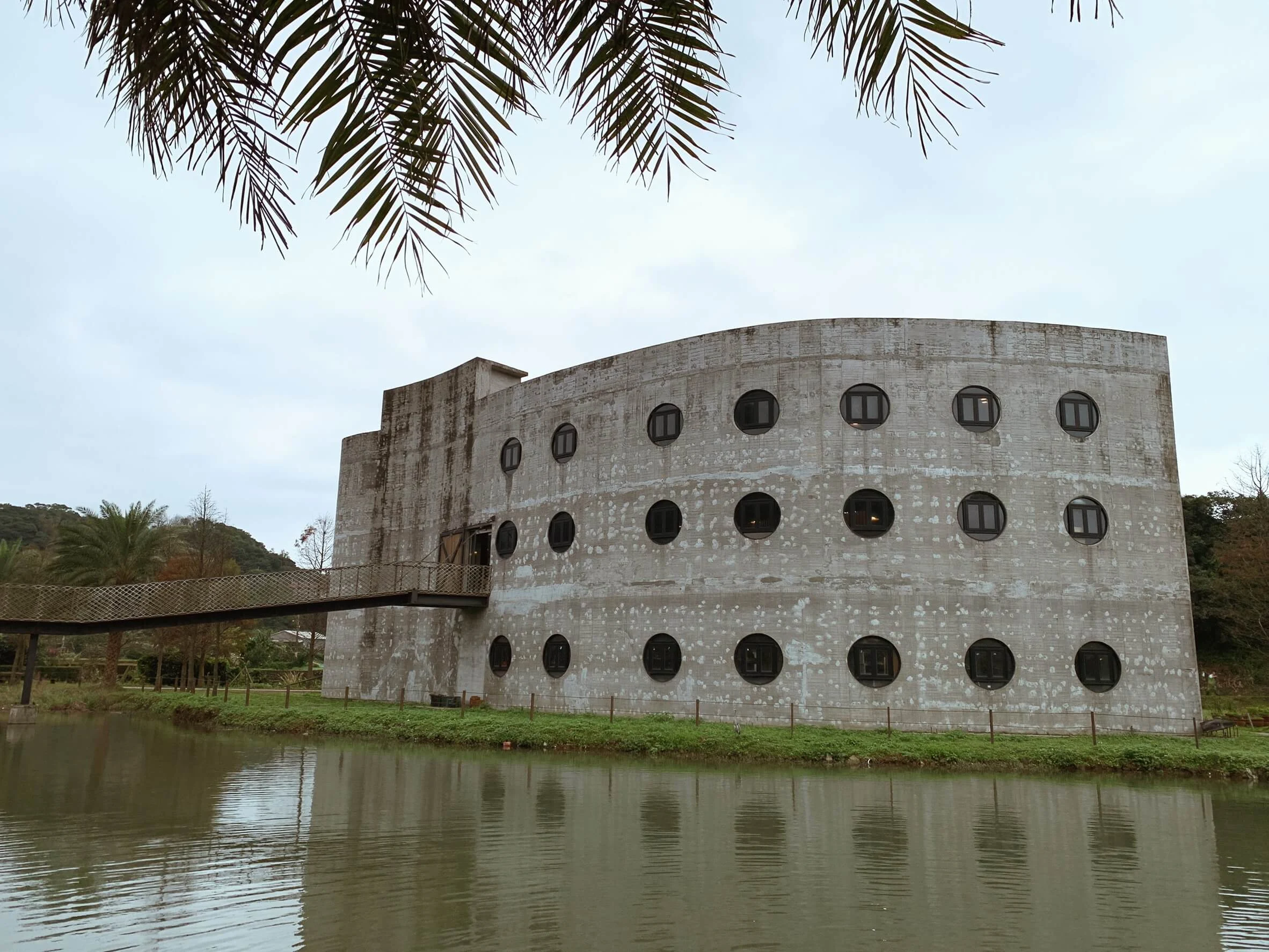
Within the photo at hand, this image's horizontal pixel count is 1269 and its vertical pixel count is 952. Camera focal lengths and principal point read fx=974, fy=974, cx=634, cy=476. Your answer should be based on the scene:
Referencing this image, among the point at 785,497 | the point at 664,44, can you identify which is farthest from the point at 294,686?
the point at 664,44

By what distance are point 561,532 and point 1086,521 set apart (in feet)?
48.1

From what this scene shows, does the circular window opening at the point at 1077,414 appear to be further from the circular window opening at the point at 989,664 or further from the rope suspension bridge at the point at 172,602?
the rope suspension bridge at the point at 172,602

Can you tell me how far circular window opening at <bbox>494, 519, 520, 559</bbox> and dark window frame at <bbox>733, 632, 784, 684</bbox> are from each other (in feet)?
29.7

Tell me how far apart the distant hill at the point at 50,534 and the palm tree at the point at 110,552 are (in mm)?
31922

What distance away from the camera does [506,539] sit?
31.7 meters

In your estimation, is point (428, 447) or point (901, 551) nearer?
point (901, 551)

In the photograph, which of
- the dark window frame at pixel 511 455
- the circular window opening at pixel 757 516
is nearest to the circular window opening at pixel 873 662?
the circular window opening at pixel 757 516

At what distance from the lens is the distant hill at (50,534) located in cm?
7612

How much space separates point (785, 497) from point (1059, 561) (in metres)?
7.05

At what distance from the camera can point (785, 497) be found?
2588 cm

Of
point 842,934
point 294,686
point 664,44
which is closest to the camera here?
point 664,44

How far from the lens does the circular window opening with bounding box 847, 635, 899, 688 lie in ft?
79.4

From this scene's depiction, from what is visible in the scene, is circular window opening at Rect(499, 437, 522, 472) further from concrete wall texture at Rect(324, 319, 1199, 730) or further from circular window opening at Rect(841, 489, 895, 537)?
circular window opening at Rect(841, 489, 895, 537)

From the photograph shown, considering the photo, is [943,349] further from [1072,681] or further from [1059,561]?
[1072,681]
